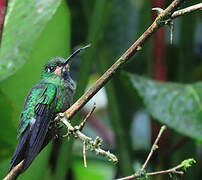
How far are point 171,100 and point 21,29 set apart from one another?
58 cm

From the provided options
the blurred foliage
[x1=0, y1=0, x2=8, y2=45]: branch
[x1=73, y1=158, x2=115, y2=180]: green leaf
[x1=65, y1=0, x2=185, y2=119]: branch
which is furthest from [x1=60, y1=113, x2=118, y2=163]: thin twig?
[x1=73, y1=158, x2=115, y2=180]: green leaf

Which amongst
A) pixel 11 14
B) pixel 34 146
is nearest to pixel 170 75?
pixel 11 14

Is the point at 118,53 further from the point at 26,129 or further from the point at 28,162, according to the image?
the point at 28,162

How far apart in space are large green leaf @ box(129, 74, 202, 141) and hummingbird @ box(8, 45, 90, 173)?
0.30 metres

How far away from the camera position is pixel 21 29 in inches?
64.5

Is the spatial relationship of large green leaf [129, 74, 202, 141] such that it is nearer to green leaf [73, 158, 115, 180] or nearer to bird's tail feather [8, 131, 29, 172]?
bird's tail feather [8, 131, 29, 172]

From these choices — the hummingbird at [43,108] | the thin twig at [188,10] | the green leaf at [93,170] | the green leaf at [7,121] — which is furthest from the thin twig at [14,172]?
the green leaf at [93,170]

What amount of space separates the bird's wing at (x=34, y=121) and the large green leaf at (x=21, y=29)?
10 centimetres

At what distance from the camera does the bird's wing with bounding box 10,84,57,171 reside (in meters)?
1.23

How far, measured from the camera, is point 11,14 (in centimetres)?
172

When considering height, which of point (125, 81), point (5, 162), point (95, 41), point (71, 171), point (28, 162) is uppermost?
point (95, 41)

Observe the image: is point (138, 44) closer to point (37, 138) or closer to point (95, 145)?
point (95, 145)

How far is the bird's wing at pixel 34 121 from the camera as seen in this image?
1229 mm

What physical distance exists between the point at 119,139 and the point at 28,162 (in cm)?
82
